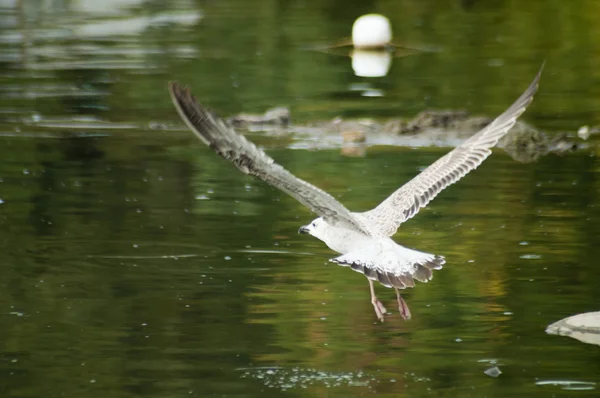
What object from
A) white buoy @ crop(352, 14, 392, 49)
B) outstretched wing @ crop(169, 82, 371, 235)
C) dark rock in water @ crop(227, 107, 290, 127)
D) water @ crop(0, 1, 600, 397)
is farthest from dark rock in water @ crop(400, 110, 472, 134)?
white buoy @ crop(352, 14, 392, 49)

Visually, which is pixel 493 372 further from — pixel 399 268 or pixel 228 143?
pixel 228 143

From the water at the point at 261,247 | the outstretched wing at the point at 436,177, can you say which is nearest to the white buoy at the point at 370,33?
the water at the point at 261,247

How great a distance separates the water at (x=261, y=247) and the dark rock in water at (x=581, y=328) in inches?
5.0

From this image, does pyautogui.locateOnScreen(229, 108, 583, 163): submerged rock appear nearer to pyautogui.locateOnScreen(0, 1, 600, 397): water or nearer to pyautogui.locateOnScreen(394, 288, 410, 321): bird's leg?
pyautogui.locateOnScreen(0, 1, 600, 397): water

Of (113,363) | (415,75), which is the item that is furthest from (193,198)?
(415,75)

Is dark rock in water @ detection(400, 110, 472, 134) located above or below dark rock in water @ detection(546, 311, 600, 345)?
below

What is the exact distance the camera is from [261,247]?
13297 mm

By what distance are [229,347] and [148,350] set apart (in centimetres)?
50

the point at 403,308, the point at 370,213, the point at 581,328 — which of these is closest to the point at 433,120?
the point at 370,213

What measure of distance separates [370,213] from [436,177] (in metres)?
0.60

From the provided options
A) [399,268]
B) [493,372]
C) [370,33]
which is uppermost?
[399,268]

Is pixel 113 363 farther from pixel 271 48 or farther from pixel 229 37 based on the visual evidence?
pixel 229 37

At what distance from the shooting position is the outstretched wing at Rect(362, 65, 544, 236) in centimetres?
1112

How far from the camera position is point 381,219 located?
11.1 meters
